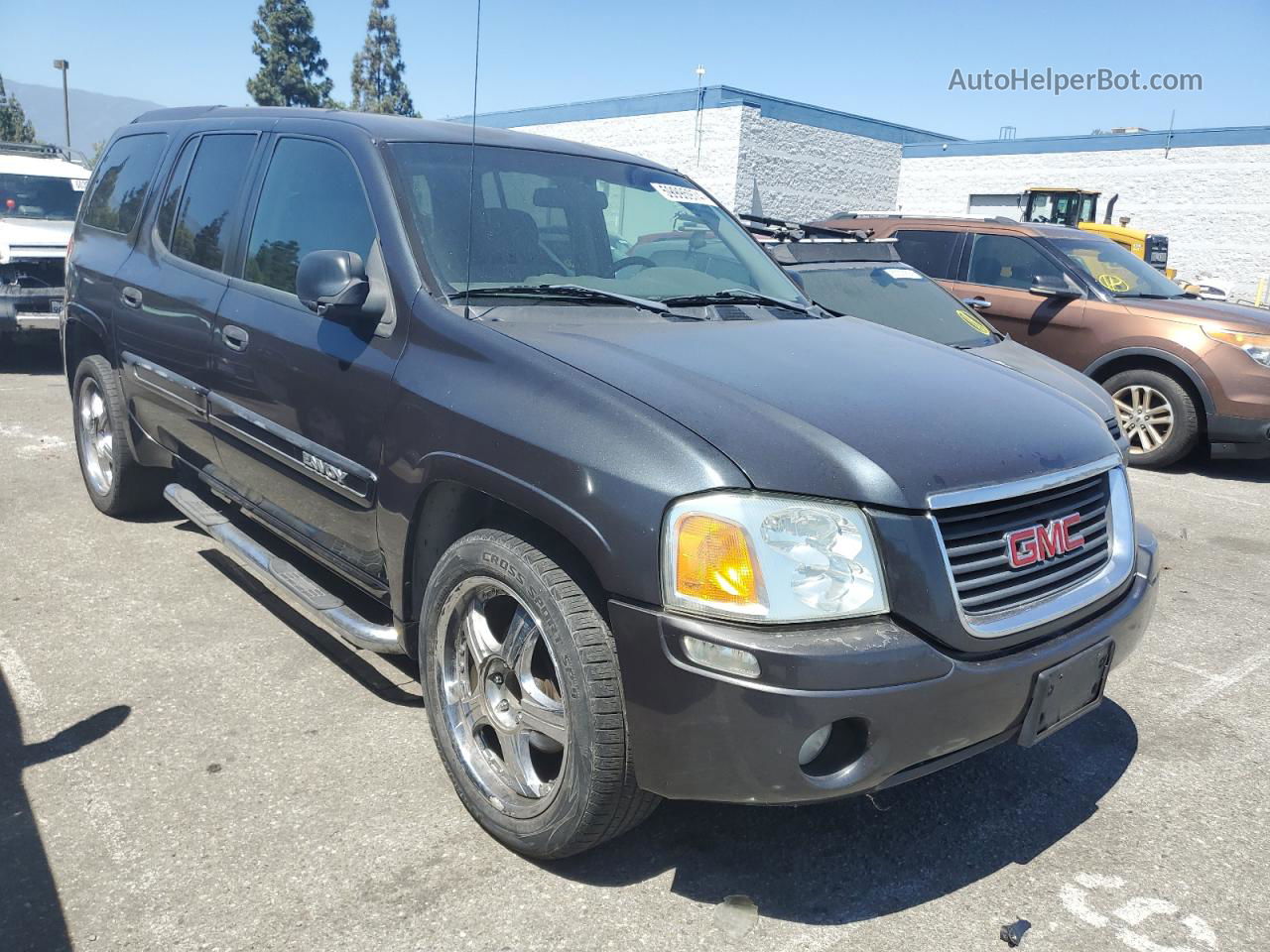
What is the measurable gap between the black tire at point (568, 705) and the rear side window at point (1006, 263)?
295 inches

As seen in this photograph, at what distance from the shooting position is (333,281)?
297 centimetres

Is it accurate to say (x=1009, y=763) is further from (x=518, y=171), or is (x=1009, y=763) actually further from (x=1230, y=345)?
(x=1230, y=345)

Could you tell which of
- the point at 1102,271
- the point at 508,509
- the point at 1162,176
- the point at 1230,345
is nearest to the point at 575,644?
the point at 508,509

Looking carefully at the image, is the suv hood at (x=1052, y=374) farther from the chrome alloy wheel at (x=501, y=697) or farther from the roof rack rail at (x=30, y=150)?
the roof rack rail at (x=30, y=150)

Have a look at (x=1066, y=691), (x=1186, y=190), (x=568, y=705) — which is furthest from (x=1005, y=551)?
(x=1186, y=190)

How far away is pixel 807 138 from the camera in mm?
27578

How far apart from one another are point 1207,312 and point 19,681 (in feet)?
27.4

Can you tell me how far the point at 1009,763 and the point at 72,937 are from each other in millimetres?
2684

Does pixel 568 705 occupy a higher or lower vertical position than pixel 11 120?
lower

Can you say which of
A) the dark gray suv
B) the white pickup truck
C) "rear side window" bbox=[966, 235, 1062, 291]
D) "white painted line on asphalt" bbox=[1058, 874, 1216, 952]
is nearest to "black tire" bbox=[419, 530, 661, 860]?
the dark gray suv

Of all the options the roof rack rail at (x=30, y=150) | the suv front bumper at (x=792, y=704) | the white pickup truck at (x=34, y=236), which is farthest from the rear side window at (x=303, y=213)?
the roof rack rail at (x=30, y=150)

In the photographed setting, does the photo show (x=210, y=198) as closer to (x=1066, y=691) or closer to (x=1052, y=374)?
(x=1066, y=691)

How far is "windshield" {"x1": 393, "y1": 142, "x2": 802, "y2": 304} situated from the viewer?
10.4 feet

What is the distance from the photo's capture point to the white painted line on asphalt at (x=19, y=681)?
11.1ft
